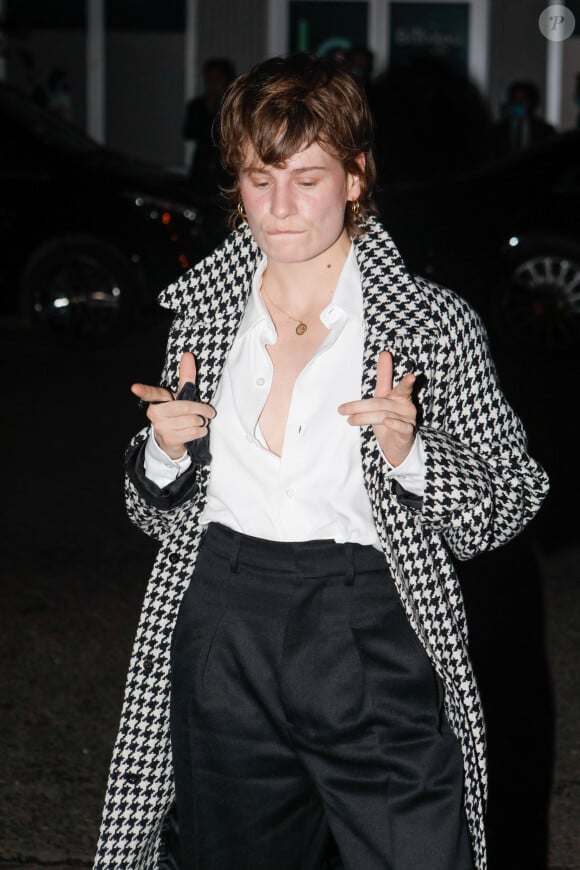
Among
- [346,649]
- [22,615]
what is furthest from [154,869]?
[22,615]

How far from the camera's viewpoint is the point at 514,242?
10406 mm

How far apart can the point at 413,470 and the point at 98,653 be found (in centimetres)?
289

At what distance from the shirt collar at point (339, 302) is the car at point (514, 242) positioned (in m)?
7.81

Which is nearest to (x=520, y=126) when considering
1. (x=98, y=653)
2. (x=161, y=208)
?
(x=161, y=208)

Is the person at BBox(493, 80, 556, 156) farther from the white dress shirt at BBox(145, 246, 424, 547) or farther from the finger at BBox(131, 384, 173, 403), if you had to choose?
the finger at BBox(131, 384, 173, 403)

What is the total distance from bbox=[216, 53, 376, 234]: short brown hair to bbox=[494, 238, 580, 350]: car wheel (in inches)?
319

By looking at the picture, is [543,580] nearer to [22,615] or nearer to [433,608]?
[22,615]

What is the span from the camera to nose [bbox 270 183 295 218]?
231 centimetres

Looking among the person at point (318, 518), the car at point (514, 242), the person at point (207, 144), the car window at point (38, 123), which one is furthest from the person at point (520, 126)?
the person at point (318, 518)

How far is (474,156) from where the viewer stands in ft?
61.1

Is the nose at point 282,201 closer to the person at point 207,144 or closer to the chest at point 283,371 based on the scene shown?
the chest at point 283,371

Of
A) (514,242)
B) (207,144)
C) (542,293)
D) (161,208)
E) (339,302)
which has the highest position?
(207,144)

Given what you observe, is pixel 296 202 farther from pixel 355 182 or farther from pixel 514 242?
pixel 514 242

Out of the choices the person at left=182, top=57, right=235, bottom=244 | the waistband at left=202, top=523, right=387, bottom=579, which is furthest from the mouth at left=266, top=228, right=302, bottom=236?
the person at left=182, top=57, right=235, bottom=244
